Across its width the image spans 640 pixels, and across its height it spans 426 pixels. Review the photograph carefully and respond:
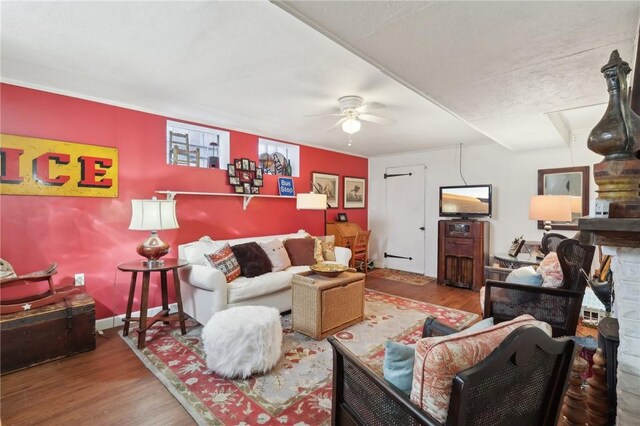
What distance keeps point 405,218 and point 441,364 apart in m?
4.94

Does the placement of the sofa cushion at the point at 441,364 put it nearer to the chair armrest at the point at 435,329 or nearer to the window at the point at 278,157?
the chair armrest at the point at 435,329

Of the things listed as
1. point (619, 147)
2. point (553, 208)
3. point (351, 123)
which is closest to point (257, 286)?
point (351, 123)

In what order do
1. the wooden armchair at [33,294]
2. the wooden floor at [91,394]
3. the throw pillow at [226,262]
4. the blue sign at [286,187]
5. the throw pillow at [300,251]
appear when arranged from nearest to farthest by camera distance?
the wooden floor at [91,394] < the wooden armchair at [33,294] < the throw pillow at [226,262] < the throw pillow at [300,251] < the blue sign at [286,187]

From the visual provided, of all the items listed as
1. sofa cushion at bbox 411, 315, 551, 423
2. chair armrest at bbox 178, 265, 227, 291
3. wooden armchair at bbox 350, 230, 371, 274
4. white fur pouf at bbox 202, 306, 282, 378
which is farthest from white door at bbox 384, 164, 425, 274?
sofa cushion at bbox 411, 315, 551, 423

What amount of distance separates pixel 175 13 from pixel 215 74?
0.73m

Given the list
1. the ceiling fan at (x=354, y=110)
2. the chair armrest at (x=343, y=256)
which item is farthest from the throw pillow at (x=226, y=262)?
the ceiling fan at (x=354, y=110)

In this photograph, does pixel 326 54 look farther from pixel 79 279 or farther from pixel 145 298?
pixel 79 279

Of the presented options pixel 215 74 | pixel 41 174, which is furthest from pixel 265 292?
pixel 41 174

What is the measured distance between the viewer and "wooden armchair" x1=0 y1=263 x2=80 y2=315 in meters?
2.22

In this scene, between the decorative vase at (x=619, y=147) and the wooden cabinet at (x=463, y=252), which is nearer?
the decorative vase at (x=619, y=147)

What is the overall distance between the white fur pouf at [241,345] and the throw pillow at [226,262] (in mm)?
869

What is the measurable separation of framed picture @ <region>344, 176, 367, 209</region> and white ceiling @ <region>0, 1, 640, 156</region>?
2576 millimetres

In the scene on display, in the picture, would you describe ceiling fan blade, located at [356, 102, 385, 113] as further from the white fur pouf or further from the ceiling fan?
the white fur pouf

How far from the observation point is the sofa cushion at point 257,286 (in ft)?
9.32
